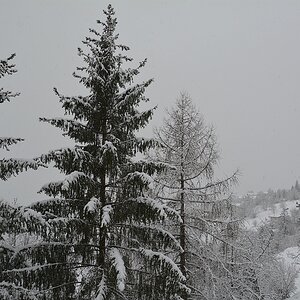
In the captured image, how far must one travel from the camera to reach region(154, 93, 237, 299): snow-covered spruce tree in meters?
11.0

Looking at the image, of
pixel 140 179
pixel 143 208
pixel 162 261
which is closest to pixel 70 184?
pixel 140 179

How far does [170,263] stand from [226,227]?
4325mm

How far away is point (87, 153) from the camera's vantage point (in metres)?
7.90

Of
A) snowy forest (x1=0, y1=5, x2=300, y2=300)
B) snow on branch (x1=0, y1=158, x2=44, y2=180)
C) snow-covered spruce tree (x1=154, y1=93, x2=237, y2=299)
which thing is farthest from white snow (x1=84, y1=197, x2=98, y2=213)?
snow-covered spruce tree (x1=154, y1=93, x2=237, y2=299)

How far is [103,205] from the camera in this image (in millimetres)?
8094

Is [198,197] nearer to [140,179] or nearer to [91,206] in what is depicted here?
[140,179]

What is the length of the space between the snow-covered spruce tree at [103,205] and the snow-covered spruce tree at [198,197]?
9.63 ft

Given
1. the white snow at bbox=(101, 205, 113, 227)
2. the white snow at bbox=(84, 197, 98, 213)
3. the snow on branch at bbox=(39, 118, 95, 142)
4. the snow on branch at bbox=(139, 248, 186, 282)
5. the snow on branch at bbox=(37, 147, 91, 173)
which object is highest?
the snow on branch at bbox=(39, 118, 95, 142)

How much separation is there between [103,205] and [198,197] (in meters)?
3.99

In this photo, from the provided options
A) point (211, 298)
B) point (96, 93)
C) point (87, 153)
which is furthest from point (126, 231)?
point (211, 298)

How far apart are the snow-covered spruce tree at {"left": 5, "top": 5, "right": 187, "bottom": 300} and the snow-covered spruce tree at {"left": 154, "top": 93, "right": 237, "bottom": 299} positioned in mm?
2934

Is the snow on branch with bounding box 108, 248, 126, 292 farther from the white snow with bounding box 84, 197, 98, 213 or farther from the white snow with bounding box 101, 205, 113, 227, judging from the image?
the white snow with bounding box 84, 197, 98, 213

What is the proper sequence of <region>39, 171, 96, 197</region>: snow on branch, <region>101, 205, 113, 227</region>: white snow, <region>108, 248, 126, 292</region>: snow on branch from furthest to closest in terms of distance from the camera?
<region>39, 171, 96, 197</region>: snow on branch
<region>101, 205, 113, 227</region>: white snow
<region>108, 248, 126, 292</region>: snow on branch

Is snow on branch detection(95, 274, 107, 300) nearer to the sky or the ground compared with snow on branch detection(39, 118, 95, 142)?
nearer to the ground
